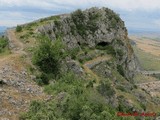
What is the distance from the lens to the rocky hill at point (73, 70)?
4088 cm

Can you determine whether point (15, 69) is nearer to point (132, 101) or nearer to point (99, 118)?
point (99, 118)

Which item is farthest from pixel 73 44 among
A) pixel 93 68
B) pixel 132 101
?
pixel 132 101

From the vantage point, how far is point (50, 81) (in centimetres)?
5253

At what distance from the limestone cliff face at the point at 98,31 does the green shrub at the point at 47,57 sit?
3932cm

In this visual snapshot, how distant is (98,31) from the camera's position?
4323 inches

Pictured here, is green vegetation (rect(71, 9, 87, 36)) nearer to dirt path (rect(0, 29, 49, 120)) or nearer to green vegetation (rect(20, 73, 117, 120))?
dirt path (rect(0, 29, 49, 120))

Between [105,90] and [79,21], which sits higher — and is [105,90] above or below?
below

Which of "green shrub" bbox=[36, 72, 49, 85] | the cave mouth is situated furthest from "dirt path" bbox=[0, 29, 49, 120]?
the cave mouth

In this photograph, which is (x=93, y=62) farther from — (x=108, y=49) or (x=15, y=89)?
(x=15, y=89)

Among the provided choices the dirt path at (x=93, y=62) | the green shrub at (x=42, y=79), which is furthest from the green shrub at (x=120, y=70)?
the green shrub at (x=42, y=79)

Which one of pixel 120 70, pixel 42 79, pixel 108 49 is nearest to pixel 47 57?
pixel 42 79

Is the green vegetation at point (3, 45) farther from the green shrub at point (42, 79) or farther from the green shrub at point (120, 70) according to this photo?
the green shrub at point (120, 70)

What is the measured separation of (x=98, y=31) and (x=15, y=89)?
6769cm

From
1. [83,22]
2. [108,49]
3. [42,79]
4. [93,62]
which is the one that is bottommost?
[93,62]
